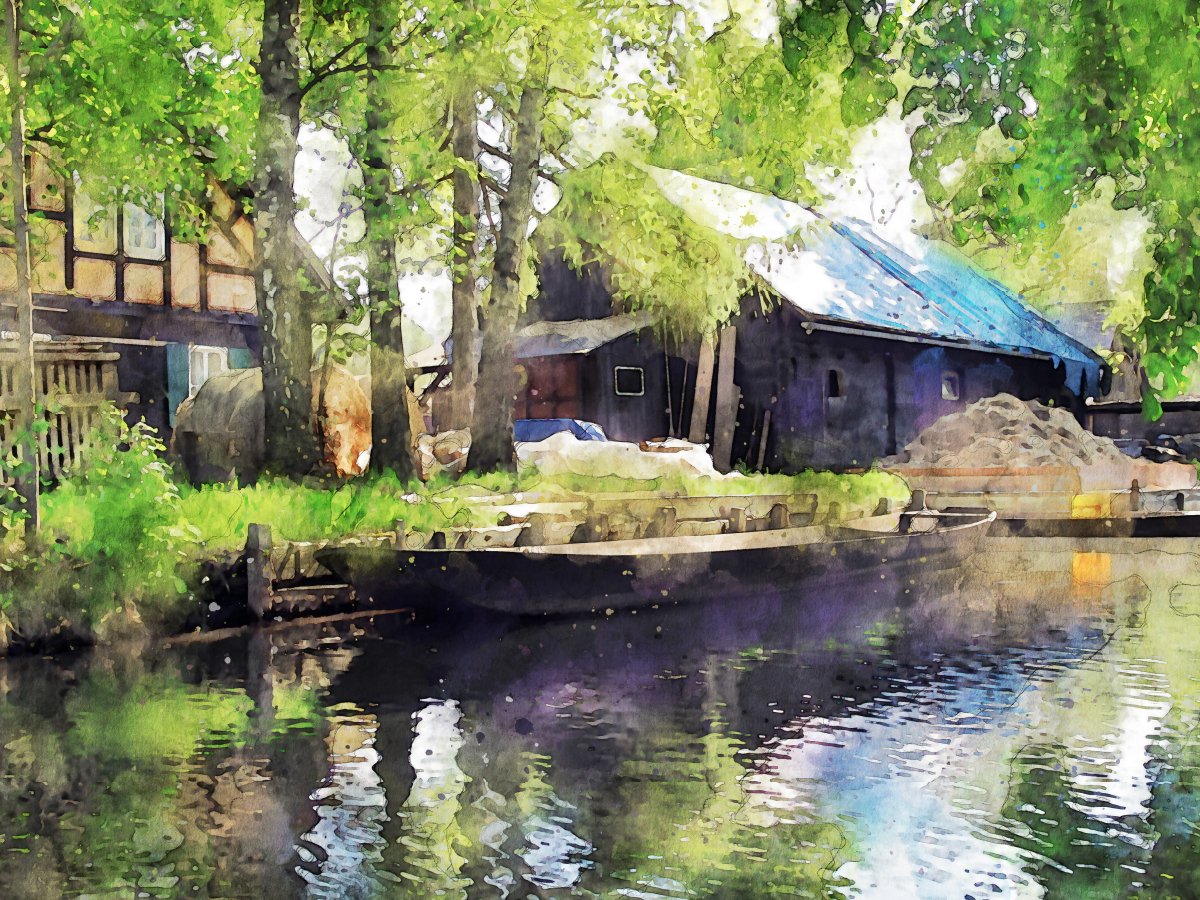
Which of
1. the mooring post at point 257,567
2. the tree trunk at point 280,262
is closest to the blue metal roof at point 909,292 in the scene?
the tree trunk at point 280,262

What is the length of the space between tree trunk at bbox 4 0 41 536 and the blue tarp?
37.0 feet

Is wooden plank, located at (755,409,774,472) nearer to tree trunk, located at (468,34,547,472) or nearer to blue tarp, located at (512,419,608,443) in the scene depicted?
blue tarp, located at (512,419,608,443)

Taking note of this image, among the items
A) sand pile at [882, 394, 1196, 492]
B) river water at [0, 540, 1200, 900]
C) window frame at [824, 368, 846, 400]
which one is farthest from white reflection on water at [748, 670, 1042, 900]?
window frame at [824, 368, 846, 400]

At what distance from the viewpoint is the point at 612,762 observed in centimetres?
759

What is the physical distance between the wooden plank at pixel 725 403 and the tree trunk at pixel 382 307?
319 inches

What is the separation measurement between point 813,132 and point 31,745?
15.3m

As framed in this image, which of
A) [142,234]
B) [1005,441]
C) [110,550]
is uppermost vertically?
[142,234]

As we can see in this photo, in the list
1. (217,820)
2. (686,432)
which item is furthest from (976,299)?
(217,820)

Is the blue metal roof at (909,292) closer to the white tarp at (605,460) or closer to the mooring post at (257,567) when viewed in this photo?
the white tarp at (605,460)

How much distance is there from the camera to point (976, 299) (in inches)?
1160

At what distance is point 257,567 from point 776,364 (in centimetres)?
1359

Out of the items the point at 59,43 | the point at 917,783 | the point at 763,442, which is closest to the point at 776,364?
the point at 763,442

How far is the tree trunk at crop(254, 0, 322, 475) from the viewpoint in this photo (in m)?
15.0

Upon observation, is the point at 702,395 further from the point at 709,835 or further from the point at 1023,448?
the point at 709,835
